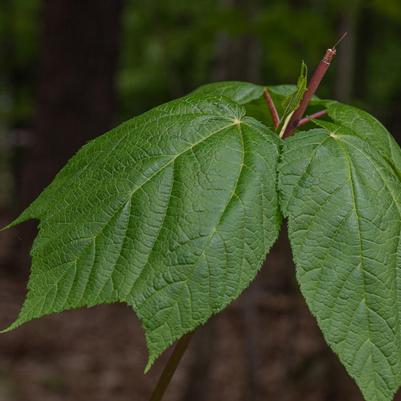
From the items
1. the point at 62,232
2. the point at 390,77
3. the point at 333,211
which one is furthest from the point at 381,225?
the point at 390,77

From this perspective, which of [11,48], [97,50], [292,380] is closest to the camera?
[292,380]

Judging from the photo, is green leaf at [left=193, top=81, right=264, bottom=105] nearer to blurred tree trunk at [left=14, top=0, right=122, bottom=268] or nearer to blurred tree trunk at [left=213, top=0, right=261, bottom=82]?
blurred tree trunk at [left=213, top=0, right=261, bottom=82]

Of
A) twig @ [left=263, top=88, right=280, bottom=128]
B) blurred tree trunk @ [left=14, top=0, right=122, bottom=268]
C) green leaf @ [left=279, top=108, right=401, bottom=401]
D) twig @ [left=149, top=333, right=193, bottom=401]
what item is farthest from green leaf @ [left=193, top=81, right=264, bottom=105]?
blurred tree trunk @ [left=14, top=0, right=122, bottom=268]

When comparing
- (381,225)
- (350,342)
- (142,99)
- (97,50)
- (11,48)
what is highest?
(381,225)

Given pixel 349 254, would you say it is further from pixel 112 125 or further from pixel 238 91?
pixel 112 125

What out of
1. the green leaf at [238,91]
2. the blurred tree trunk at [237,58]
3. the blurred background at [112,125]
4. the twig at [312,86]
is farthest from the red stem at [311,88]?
the blurred tree trunk at [237,58]

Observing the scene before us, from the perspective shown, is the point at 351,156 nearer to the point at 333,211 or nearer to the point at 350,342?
the point at 333,211
